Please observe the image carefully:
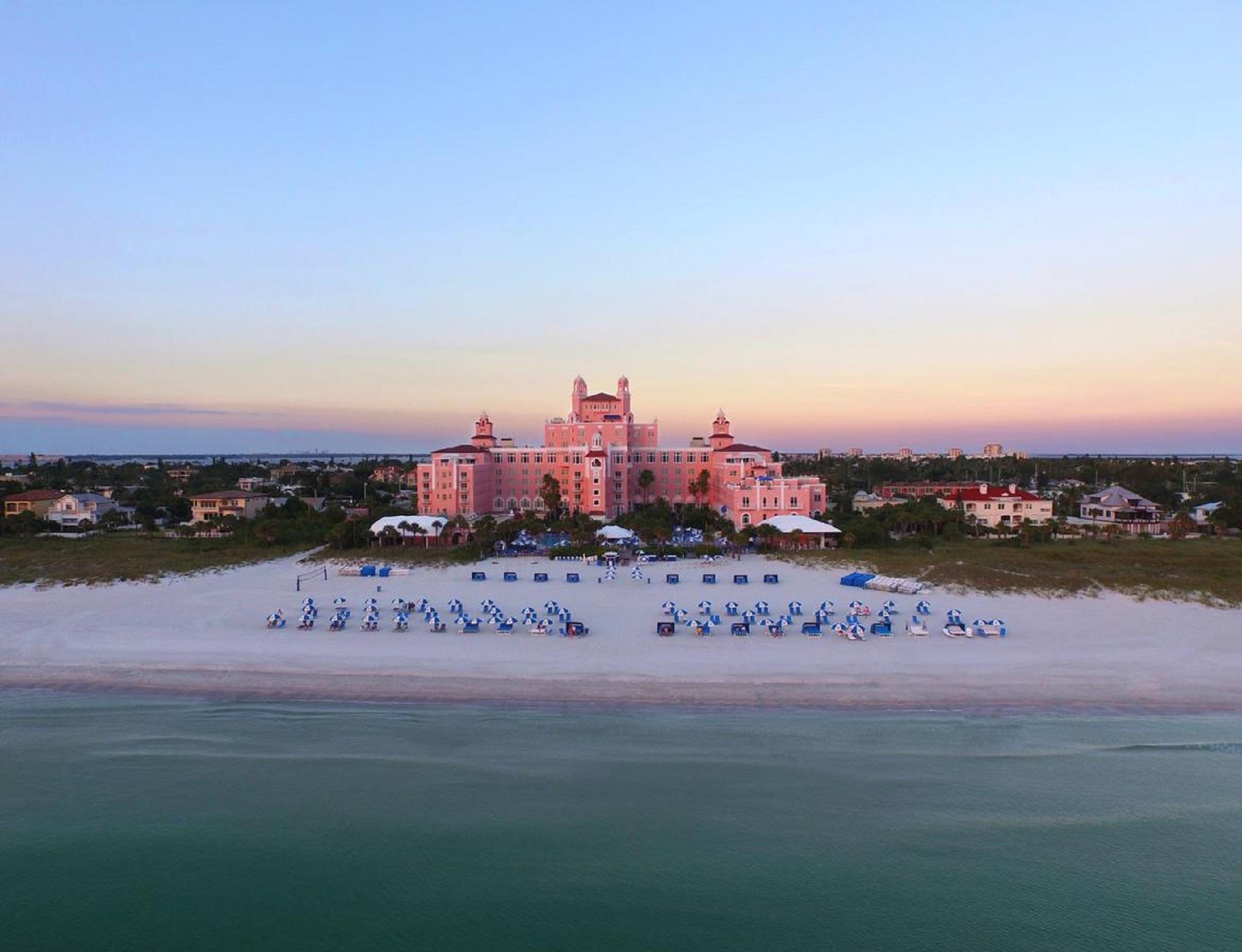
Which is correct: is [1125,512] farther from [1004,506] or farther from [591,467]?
[591,467]

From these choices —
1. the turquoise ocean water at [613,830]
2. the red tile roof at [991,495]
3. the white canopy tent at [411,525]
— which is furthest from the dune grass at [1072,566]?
the white canopy tent at [411,525]

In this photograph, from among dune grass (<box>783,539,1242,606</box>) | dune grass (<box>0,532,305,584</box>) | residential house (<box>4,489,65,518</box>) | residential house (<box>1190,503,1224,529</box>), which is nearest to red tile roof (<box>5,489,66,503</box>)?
residential house (<box>4,489,65,518</box>)

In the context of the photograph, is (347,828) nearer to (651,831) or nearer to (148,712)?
(651,831)

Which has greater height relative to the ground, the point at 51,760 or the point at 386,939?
the point at 51,760

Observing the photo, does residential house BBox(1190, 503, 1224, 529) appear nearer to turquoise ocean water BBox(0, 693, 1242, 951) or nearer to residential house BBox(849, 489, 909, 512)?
residential house BBox(849, 489, 909, 512)

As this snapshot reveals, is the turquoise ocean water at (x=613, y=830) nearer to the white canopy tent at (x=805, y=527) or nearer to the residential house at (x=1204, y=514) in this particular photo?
the white canopy tent at (x=805, y=527)

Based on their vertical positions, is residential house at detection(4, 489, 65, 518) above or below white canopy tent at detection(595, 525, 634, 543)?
above

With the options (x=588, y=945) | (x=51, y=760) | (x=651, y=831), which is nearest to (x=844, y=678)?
(x=651, y=831)
